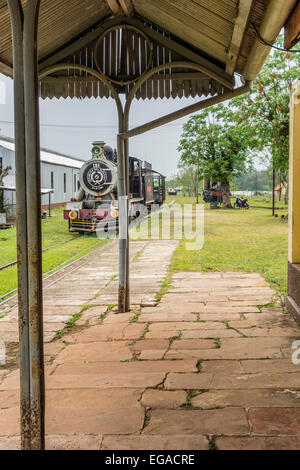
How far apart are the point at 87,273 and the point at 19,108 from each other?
6.24 meters

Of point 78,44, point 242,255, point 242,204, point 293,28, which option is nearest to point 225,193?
point 242,204

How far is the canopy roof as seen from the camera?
382 cm

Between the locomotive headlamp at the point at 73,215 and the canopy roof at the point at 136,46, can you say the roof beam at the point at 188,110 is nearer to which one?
the canopy roof at the point at 136,46

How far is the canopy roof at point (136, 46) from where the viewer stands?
3.82 metres

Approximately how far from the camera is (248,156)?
108 feet

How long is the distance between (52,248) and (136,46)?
7.37 meters

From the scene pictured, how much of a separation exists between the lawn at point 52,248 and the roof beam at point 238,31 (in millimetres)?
4457

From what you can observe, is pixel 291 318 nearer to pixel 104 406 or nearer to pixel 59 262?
pixel 104 406

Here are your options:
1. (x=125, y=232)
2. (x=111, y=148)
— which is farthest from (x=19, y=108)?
(x=111, y=148)

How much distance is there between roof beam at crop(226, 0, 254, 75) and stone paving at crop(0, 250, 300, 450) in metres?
2.34

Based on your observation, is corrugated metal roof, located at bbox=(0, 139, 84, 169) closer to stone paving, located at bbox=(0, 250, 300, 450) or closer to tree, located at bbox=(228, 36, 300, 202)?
tree, located at bbox=(228, 36, 300, 202)

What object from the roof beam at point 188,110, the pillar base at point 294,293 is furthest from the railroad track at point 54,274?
the pillar base at point 294,293

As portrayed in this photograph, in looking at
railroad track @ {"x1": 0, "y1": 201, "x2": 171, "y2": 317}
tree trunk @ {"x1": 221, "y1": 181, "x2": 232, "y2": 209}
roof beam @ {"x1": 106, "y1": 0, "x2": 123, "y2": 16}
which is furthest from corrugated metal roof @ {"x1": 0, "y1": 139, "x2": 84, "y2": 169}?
roof beam @ {"x1": 106, "y1": 0, "x2": 123, "y2": 16}

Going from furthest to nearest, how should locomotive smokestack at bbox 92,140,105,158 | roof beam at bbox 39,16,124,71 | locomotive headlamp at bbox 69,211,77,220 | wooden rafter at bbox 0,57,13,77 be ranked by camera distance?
1. locomotive smokestack at bbox 92,140,105,158
2. locomotive headlamp at bbox 69,211,77,220
3. roof beam at bbox 39,16,124,71
4. wooden rafter at bbox 0,57,13,77
